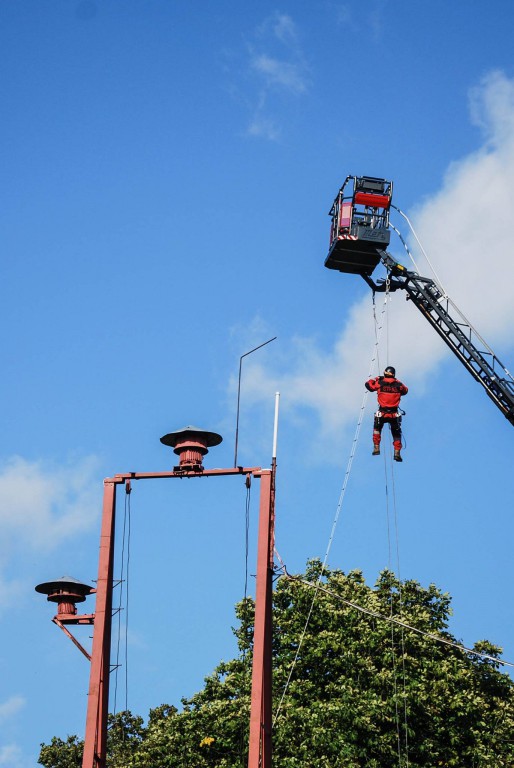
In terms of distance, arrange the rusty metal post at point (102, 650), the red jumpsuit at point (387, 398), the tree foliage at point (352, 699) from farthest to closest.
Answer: the tree foliage at point (352, 699), the red jumpsuit at point (387, 398), the rusty metal post at point (102, 650)

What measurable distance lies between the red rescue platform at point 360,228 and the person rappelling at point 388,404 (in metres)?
4.33

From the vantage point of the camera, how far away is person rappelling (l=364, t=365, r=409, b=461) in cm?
3020

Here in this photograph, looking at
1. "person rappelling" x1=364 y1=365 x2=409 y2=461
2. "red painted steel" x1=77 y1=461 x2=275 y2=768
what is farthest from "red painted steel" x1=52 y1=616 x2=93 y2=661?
"person rappelling" x1=364 y1=365 x2=409 y2=461

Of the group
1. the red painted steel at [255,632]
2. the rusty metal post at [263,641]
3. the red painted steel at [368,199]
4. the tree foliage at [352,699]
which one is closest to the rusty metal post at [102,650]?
the red painted steel at [255,632]

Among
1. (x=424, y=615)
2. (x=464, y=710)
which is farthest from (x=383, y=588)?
(x=464, y=710)

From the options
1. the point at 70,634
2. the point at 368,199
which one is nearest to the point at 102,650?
the point at 70,634

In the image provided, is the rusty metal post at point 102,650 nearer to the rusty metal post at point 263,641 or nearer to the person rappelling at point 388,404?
the rusty metal post at point 263,641

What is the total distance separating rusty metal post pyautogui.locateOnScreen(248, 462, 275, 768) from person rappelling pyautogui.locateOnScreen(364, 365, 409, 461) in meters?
4.30

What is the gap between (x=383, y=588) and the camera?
1791 inches

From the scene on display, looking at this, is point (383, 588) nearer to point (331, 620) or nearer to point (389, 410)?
point (331, 620)

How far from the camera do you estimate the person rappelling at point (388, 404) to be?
30.2 metres

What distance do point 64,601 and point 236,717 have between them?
43.6ft

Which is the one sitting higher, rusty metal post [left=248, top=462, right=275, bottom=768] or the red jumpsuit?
the red jumpsuit

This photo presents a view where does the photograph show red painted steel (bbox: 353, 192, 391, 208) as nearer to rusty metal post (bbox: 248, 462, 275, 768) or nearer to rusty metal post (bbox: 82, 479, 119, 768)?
rusty metal post (bbox: 248, 462, 275, 768)
